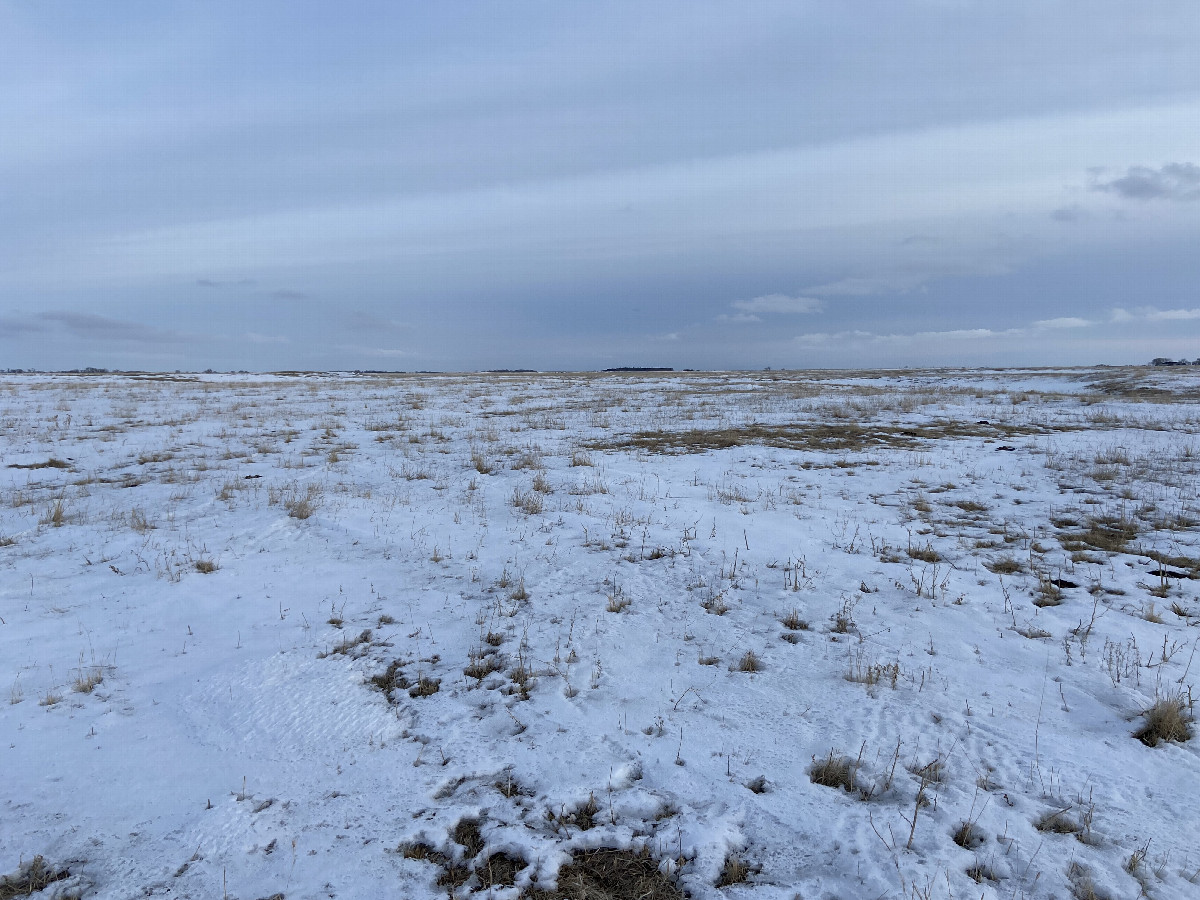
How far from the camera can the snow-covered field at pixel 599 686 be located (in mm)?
3209

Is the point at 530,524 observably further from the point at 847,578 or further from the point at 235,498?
the point at 235,498

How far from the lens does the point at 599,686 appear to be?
193 inches

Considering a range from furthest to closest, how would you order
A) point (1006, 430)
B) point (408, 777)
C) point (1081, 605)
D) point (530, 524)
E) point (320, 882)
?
point (1006, 430)
point (530, 524)
point (1081, 605)
point (408, 777)
point (320, 882)

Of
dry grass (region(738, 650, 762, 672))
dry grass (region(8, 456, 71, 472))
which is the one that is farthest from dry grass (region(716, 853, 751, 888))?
dry grass (region(8, 456, 71, 472))

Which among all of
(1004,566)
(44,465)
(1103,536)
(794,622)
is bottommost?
(794,622)

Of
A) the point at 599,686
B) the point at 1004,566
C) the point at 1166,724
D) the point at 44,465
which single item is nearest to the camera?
the point at 1166,724

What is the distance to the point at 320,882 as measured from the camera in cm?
306

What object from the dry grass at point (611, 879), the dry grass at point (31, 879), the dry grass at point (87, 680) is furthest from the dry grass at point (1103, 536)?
the dry grass at point (87, 680)

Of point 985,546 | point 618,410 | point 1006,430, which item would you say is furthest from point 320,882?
point 618,410

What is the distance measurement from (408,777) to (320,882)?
32.3 inches

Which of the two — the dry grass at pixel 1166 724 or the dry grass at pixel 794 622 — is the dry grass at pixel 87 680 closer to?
the dry grass at pixel 794 622

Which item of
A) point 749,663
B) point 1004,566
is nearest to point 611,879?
point 749,663

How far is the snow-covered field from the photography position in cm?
321

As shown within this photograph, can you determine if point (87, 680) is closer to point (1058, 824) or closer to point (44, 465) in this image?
point (1058, 824)
